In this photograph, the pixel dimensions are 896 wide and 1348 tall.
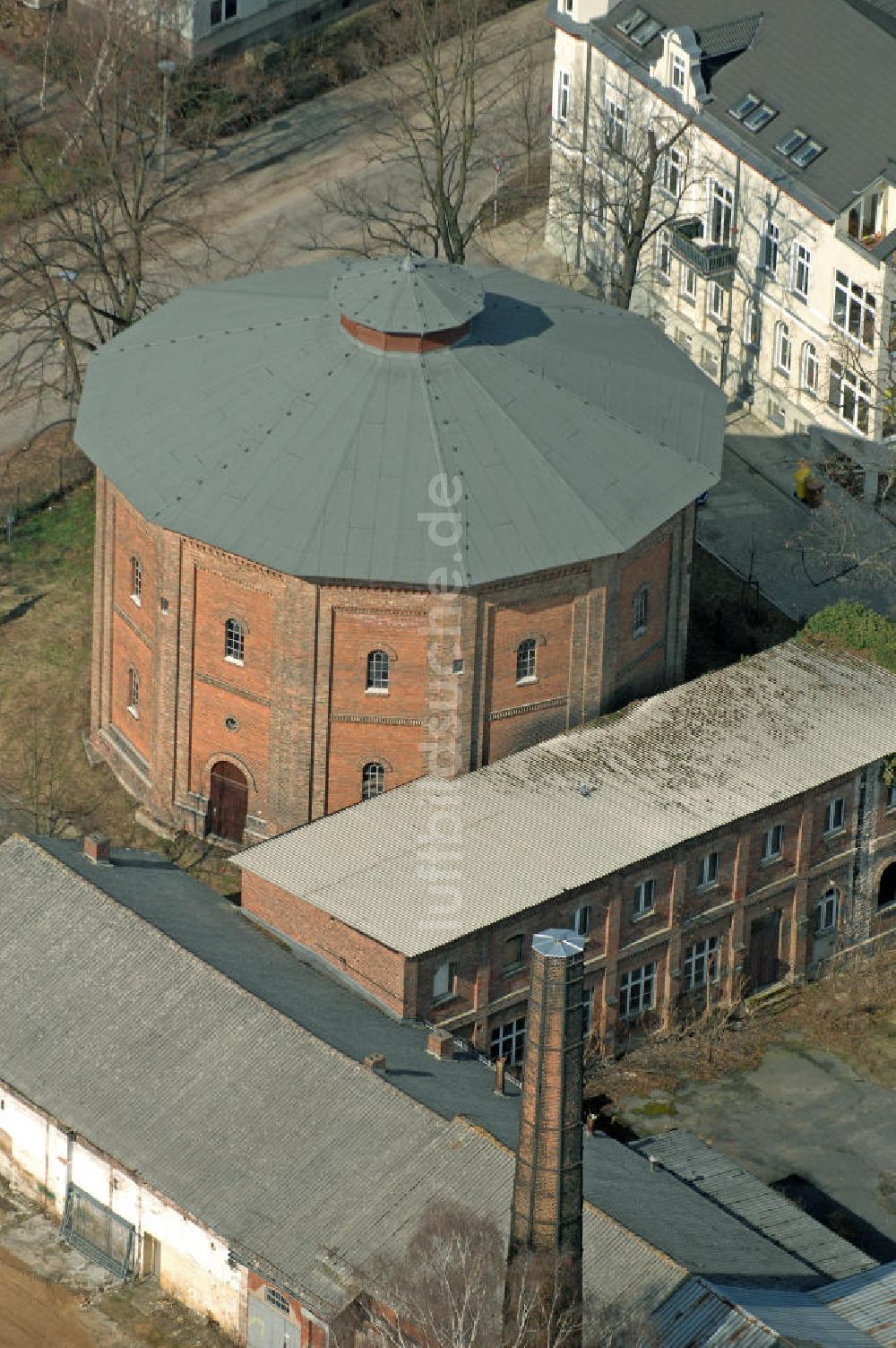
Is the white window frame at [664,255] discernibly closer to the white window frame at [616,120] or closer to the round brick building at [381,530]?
the white window frame at [616,120]

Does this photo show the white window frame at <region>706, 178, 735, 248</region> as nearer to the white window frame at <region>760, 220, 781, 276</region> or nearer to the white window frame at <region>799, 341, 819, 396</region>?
the white window frame at <region>760, 220, 781, 276</region>

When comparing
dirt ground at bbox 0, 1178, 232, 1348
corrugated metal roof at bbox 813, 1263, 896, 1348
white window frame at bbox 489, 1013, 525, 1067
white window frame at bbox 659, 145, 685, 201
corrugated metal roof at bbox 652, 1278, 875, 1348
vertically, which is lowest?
dirt ground at bbox 0, 1178, 232, 1348

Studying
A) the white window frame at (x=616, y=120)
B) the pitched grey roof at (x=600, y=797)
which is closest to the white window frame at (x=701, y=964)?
the pitched grey roof at (x=600, y=797)

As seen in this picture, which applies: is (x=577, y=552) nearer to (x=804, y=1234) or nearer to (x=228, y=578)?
(x=228, y=578)

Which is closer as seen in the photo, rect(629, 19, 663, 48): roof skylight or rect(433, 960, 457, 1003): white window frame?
rect(433, 960, 457, 1003): white window frame

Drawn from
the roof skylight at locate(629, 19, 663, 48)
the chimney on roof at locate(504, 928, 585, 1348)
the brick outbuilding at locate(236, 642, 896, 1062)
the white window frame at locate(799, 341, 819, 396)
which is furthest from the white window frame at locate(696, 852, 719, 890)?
the roof skylight at locate(629, 19, 663, 48)

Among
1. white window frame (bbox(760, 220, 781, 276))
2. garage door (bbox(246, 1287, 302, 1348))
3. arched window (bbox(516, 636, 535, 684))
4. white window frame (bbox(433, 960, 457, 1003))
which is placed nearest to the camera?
garage door (bbox(246, 1287, 302, 1348))

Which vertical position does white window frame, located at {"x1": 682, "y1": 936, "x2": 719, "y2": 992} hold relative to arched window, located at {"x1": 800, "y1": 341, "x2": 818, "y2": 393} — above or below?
below
